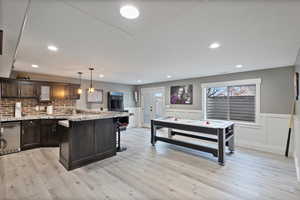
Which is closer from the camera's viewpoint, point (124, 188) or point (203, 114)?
point (124, 188)

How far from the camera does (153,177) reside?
2570 millimetres

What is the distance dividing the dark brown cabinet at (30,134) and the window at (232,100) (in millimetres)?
5573

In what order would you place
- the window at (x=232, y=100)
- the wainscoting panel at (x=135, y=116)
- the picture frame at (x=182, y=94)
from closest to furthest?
1. the window at (x=232, y=100)
2. the picture frame at (x=182, y=94)
3. the wainscoting panel at (x=135, y=116)

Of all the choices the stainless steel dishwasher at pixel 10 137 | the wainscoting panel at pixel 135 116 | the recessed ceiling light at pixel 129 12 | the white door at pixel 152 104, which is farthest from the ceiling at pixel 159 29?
the wainscoting panel at pixel 135 116

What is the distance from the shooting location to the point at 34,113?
181 inches

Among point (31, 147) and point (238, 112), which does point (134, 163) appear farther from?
point (238, 112)

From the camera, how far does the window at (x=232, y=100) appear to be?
432cm

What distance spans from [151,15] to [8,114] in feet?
17.1

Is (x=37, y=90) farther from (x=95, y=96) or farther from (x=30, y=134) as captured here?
(x=95, y=96)

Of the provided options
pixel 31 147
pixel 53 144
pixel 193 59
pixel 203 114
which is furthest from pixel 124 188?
pixel 203 114

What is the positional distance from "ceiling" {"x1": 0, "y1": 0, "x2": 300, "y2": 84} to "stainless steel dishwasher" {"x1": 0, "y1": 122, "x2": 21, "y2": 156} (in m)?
1.83

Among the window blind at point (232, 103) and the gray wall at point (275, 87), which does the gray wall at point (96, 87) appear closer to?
the window blind at point (232, 103)

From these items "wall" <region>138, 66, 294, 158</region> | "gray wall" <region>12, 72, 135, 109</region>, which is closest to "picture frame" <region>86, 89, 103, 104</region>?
"gray wall" <region>12, 72, 135, 109</region>

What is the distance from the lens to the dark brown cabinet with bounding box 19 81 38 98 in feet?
13.7
